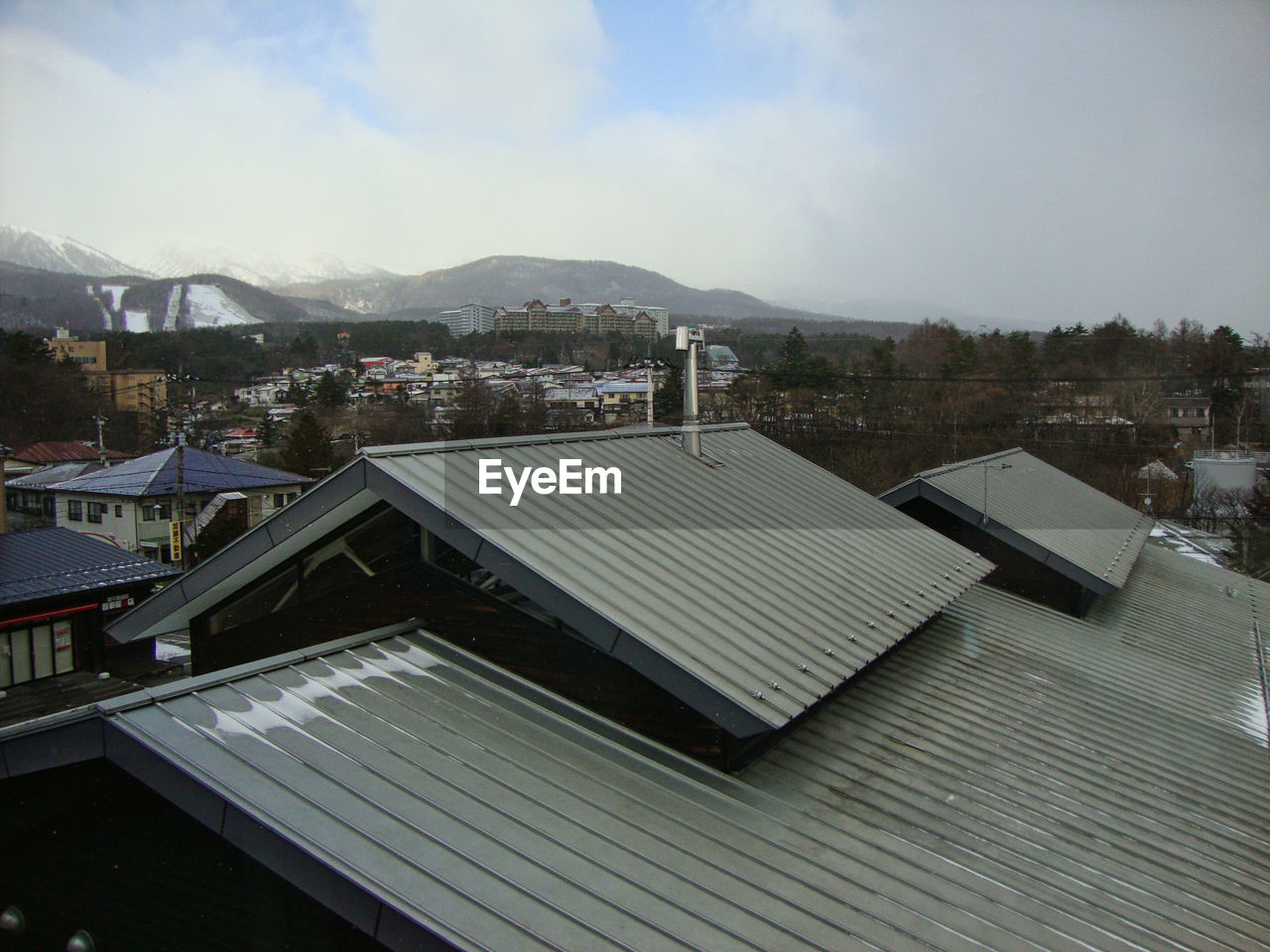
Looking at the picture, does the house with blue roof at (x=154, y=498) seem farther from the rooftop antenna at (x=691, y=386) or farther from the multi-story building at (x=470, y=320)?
the rooftop antenna at (x=691, y=386)

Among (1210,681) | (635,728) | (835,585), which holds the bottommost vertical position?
(1210,681)

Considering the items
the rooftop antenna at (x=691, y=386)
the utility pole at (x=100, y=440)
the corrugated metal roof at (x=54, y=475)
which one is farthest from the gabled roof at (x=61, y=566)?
the rooftop antenna at (x=691, y=386)

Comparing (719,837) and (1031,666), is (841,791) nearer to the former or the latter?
(719,837)

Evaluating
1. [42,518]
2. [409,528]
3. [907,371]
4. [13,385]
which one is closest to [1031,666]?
[409,528]

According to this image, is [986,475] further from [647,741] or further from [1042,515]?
[647,741]

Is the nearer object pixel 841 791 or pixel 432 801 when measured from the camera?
pixel 432 801

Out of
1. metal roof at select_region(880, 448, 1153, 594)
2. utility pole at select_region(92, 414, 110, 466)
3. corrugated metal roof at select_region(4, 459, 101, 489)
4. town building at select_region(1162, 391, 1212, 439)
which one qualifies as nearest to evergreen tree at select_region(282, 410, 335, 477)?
corrugated metal roof at select_region(4, 459, 101, 489)
